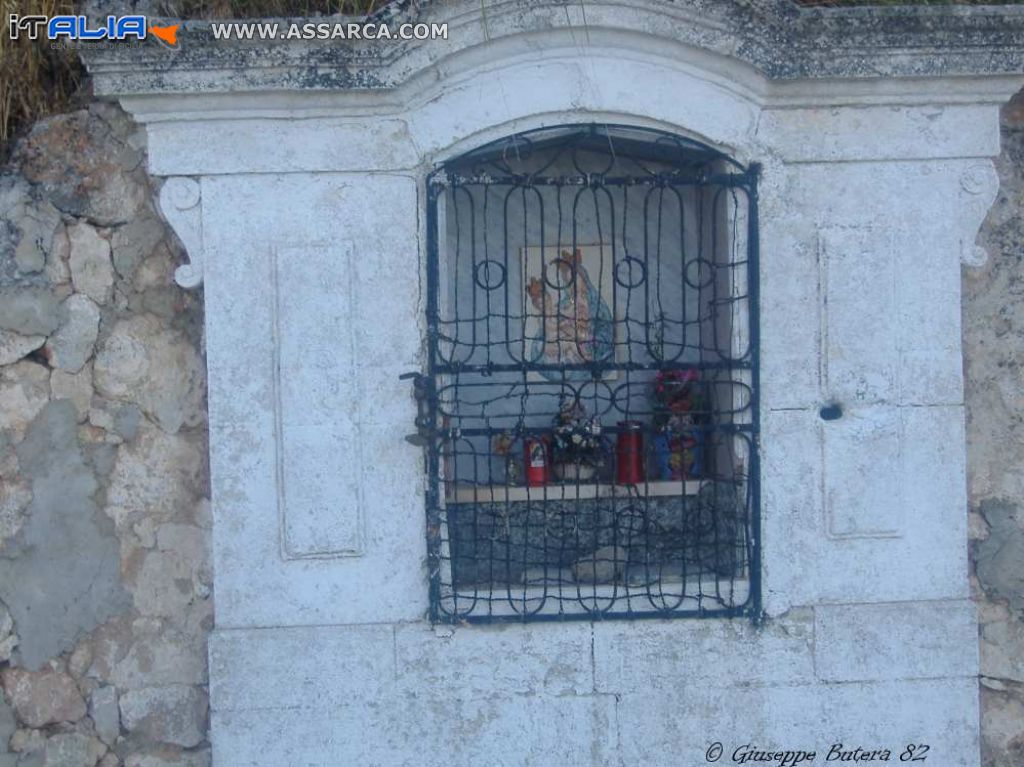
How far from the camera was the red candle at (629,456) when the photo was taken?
157 inches

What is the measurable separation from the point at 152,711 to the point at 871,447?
239 centimetres

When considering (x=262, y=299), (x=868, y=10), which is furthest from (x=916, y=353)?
(x=262, y=299)

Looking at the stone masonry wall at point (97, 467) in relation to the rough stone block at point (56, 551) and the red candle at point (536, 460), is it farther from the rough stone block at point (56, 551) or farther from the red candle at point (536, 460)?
the red candle at point (536, 460)

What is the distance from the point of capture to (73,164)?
3.70 m

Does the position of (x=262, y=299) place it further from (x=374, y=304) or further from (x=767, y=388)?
(x=767, y=388)

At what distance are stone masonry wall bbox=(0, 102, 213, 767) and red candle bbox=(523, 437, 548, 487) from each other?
1.05 metres

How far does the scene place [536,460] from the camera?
13.2ft

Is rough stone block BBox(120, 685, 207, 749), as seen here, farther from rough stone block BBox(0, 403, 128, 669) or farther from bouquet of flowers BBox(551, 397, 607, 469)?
bouquet of flowers BBox(551, 397, 607, 469)

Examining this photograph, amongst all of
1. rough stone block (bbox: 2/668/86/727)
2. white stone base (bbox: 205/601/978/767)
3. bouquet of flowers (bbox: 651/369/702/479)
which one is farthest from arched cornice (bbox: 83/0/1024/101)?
rough stone block (bbox: 2/668/86/727)

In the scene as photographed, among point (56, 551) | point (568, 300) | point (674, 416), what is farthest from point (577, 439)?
point (56, 551)

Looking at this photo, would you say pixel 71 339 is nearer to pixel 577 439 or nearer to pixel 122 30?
pixel 122 30

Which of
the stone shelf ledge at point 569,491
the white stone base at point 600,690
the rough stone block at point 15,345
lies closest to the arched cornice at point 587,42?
the rough stone block at point 15,345

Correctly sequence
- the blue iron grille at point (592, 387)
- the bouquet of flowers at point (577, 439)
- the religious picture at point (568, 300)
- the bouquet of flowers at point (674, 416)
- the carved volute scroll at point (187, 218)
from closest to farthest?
1. the carved volute scroll at point (187, 218)
2. the blue iron grille at point (592, 387)
3. the bouquet of flowers at point (577, 439)
4. the bouquet of flowers at point (674, 416)
5. the religious picture at point (568, 300)

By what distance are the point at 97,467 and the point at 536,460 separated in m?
1.40
